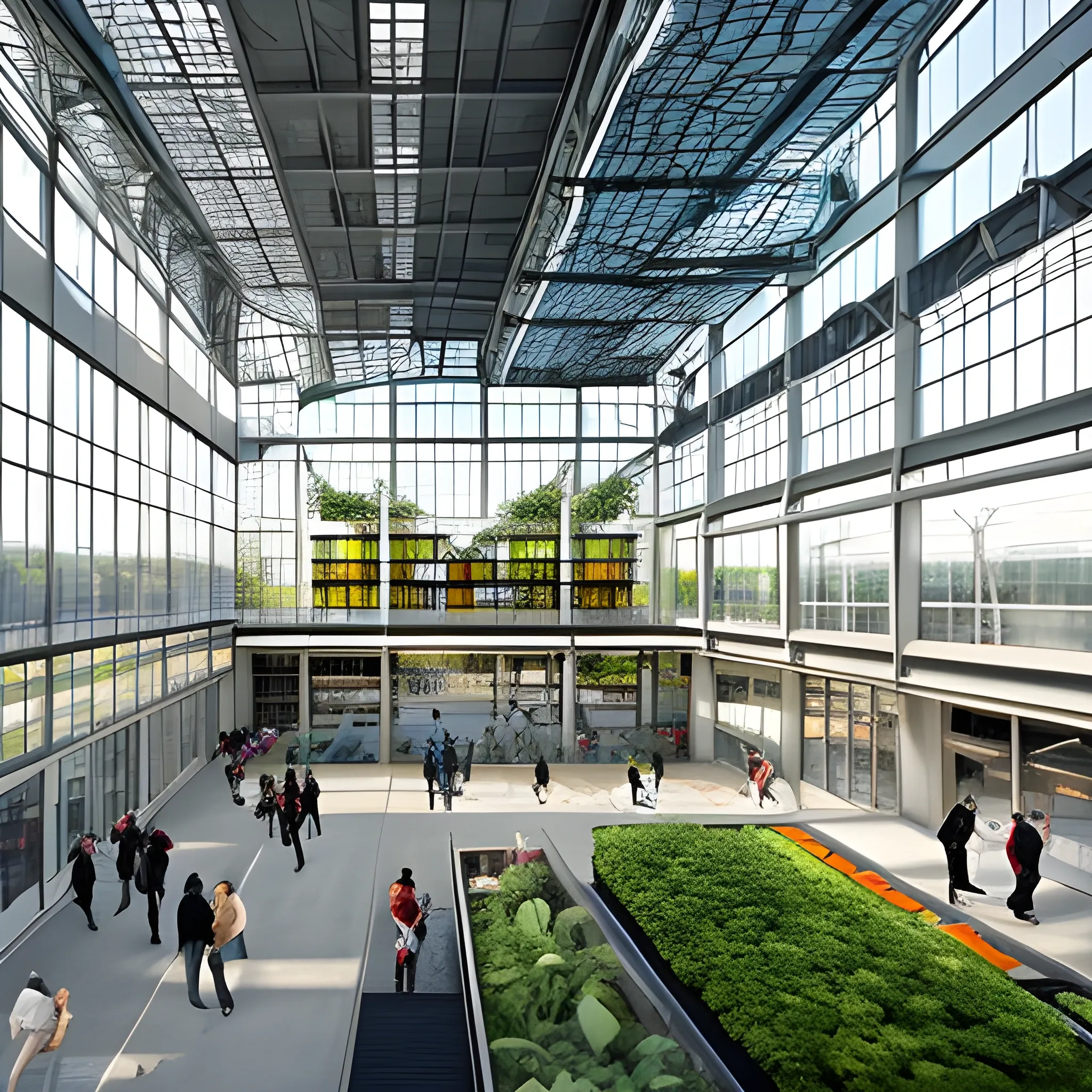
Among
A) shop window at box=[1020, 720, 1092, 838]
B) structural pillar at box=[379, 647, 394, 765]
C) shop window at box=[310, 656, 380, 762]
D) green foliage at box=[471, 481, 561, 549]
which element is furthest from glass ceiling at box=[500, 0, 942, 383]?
shop window at box=[310, 656, 380, 762]

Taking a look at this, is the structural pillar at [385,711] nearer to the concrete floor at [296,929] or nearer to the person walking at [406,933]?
the concrete floor at [296,929]

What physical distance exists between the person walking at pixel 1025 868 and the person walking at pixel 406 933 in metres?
8.22

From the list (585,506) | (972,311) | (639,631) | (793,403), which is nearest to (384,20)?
(972,311)

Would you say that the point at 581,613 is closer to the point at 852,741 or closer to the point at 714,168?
the point at 852,741

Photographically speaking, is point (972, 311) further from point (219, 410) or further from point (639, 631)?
point (219, 410)

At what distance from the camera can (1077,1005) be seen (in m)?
8.48

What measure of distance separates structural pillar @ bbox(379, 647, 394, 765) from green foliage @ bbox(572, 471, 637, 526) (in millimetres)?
9957

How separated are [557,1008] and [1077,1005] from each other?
16.7 feet

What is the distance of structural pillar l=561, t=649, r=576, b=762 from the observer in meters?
28.1

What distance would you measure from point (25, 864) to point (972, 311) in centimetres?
1780

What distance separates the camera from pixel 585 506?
112 ft

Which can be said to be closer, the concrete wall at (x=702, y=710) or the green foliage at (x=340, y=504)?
the concrete wall at (x=702, y=710)

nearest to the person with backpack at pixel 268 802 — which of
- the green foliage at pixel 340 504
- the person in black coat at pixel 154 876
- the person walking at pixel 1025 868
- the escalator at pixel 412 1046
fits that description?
the person in black coat at pixel 154 876

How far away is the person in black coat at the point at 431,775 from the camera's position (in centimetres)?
1973
